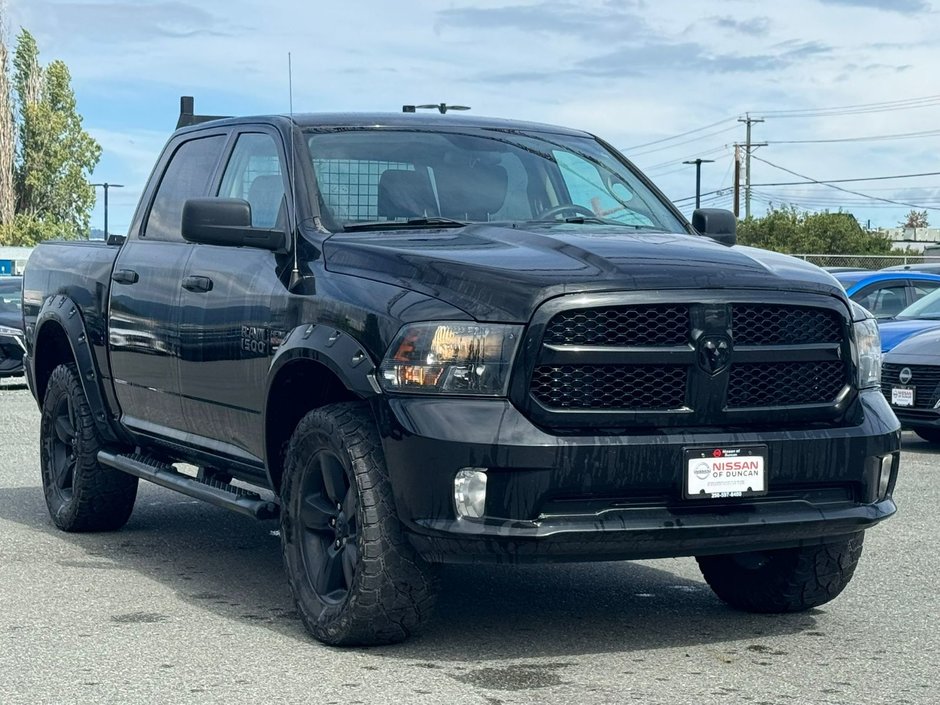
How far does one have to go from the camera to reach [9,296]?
2272 cm

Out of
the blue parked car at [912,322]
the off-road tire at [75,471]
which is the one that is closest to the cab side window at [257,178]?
the off-road tire at [75,471]

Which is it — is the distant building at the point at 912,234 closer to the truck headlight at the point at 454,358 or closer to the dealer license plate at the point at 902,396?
the dealer license plate at the point at 902,396

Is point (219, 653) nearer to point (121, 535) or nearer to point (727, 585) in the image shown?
point (727, 585)

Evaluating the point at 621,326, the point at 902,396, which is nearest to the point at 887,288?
the point at 902,396

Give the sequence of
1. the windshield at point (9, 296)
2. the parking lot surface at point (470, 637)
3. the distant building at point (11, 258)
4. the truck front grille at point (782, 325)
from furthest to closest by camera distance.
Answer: the distant building at point (11, 258) → the windshield at point (9, 296) → the truck front grille at point (782, 325) → the parking lot surface at point (470, 637)

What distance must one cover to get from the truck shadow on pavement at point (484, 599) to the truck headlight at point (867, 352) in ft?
3.28

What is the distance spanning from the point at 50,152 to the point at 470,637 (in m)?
71.0

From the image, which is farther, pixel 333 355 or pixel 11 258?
pixel 11 258

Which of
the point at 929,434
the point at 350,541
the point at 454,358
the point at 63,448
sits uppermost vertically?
the point at 454,358

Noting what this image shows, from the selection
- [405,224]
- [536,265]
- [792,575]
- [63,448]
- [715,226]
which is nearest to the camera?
[536,265]

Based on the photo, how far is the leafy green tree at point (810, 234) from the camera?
239 ft

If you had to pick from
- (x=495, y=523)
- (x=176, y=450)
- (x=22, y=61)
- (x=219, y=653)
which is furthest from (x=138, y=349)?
(x=22, y=61)

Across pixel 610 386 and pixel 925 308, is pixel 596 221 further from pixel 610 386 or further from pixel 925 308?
pixel 925 308

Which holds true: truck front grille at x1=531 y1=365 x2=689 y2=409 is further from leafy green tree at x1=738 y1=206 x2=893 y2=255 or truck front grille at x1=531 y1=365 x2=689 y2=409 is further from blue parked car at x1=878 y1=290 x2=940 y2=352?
leafy green tree at x1=738 y1=206 x2=893 y2=255
